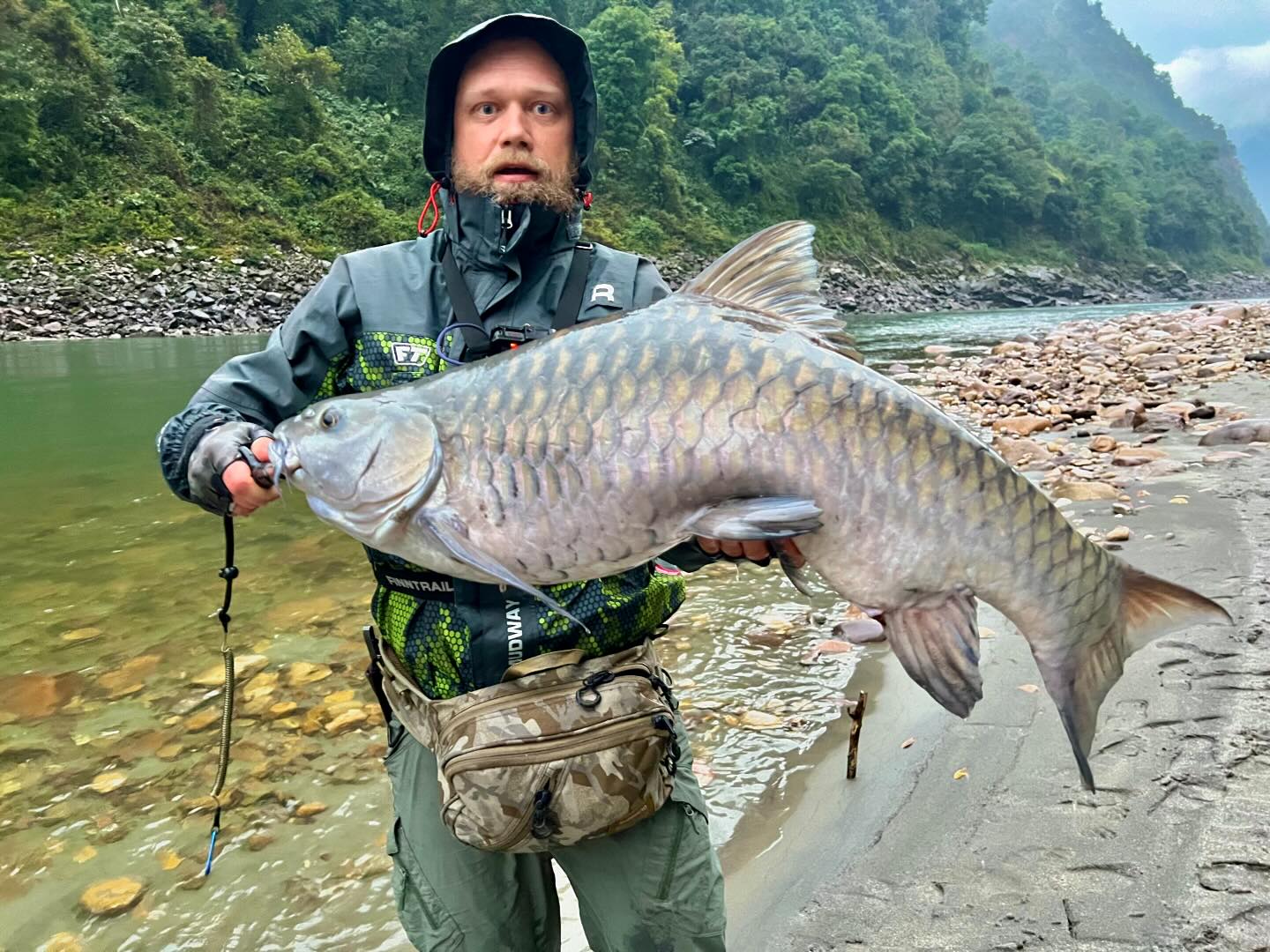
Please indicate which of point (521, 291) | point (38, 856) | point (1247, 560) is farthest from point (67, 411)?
point (1247, 560)

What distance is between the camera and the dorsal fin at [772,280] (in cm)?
176

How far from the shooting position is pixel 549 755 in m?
1.67

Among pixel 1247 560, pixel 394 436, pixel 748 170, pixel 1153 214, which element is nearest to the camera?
pixel 394 436

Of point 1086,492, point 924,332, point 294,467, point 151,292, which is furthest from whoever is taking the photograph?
point 924,332

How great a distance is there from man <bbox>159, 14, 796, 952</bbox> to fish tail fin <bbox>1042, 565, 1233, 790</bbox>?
681 mm

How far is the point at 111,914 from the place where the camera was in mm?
2717

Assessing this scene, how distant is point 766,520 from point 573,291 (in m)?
0.80

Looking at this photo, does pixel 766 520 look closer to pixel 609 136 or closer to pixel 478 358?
pixel 478 358

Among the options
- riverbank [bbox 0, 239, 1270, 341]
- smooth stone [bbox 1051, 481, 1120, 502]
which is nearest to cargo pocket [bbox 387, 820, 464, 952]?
smooth stone [bbox 1051, 481, 1120, 502]

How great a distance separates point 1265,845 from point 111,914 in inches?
133

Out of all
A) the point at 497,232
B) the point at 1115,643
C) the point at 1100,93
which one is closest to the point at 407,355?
the point at 497,232

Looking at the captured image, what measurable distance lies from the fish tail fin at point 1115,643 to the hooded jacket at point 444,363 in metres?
0.80

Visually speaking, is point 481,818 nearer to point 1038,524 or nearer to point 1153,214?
point 1038,524

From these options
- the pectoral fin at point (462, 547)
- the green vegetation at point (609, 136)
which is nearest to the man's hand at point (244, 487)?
the pectoral fin at point (462, 547)
